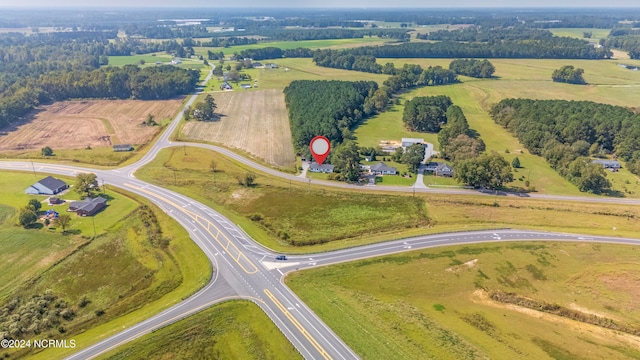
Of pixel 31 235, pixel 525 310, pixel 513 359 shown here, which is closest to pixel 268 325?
pixel 513 359

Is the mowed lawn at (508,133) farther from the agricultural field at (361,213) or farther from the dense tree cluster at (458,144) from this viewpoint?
the agricultural field at (361,213)

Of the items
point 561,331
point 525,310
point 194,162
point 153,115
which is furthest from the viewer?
point 153,115

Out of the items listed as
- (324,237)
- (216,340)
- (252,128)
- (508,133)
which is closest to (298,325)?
(216,340)

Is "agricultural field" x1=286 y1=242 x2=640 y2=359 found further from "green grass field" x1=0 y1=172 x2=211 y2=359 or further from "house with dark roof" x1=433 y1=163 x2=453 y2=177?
"house with dark roof" x1=433 y1=163 x2=453 y2=177

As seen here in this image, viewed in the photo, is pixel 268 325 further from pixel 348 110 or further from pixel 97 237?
pixel 348 110

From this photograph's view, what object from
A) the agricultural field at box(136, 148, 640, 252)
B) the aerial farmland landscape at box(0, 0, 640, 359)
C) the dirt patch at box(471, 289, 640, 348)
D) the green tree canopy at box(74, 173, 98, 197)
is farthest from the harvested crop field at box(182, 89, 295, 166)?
the dirt patch at box(471, 289, 640, 348)

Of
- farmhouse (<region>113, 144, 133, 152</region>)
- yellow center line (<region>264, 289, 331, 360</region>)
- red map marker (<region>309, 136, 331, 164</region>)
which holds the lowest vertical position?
yellow center line (<region>264, 289, 331, 360</region>)
